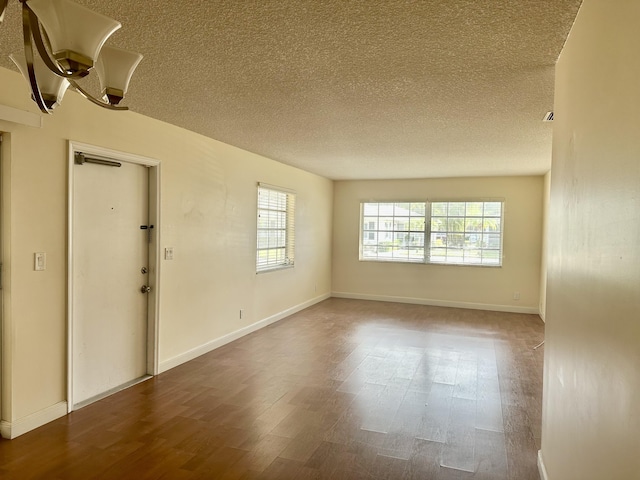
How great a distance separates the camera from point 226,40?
2119 mm

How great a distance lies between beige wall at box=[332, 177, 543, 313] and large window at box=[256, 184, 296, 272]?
1870 millimetres

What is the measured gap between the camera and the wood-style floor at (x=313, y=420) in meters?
2.39

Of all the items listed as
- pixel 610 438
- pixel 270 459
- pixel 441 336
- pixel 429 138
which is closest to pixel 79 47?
pixel 610 438

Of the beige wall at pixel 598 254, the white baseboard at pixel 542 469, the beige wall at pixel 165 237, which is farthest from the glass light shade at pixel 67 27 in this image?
the white baseboard at pixel 542 469

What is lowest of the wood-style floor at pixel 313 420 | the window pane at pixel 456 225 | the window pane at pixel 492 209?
the wood-style floor at pixel 313 420

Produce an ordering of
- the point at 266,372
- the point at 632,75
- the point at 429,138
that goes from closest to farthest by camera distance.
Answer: the point at 632,75 → the point at 266,372 → the point at 429,138

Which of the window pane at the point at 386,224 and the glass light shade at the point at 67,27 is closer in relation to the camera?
the glass light shade at the point at 67,27

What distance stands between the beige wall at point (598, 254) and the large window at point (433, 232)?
533 cm

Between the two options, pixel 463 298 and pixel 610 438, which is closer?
pixel 610 438

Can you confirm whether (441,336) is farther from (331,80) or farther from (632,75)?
(632,75)

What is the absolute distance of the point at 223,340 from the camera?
15.8 ft

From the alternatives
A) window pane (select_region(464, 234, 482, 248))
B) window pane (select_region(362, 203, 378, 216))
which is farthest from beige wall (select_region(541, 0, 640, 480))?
window pane (select_region(362, 203, 378, 216))

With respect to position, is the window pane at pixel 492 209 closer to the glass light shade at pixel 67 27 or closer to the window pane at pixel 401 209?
the window pane at pixel 401 209

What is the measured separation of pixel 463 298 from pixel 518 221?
1604 millimetres
